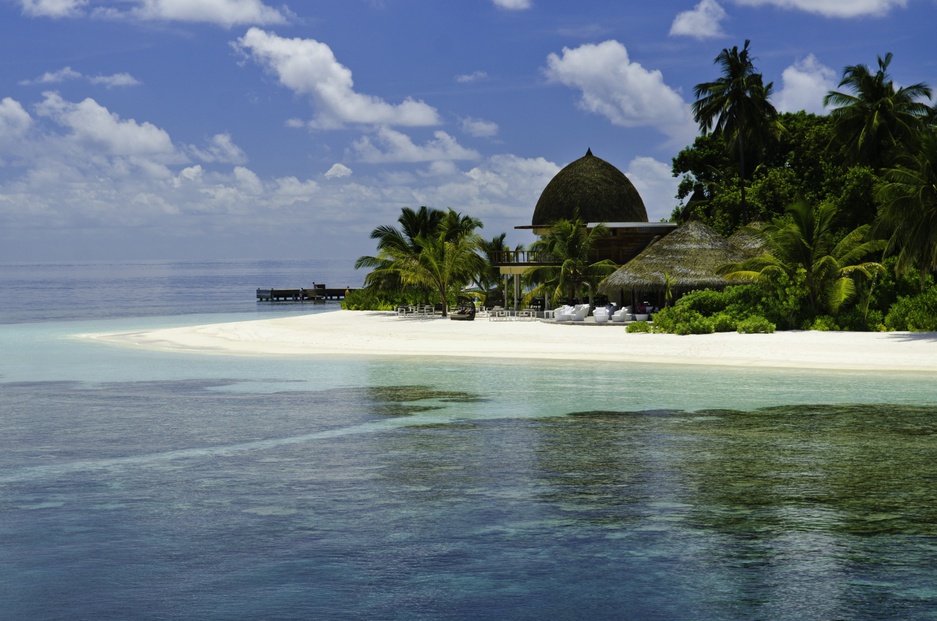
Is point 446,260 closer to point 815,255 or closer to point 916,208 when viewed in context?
point 815,255

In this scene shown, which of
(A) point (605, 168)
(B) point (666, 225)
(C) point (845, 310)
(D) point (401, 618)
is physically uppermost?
(A) point (605, 168)

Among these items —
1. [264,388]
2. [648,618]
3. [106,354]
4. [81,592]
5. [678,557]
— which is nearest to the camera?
[648,618]

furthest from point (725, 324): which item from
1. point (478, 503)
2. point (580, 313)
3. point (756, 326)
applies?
point (478, 503)

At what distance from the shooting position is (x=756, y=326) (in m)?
31.4

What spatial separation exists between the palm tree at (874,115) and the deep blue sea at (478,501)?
67.2 ft

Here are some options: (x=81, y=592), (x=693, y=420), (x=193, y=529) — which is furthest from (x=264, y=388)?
(x=81, y=592)

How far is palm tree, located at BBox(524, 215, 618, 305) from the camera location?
133 feet

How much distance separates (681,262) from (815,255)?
21.7ft

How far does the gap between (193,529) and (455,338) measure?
2468 centimetres

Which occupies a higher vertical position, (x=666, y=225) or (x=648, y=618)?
(x=666, y=225)

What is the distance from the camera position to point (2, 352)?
36.9 m

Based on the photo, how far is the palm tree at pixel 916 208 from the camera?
2789cm

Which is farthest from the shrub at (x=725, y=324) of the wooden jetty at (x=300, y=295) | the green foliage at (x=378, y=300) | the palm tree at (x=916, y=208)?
the wooden jetty at (x=300, y=295)

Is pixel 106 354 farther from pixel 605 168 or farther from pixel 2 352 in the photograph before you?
pixel 605 168
